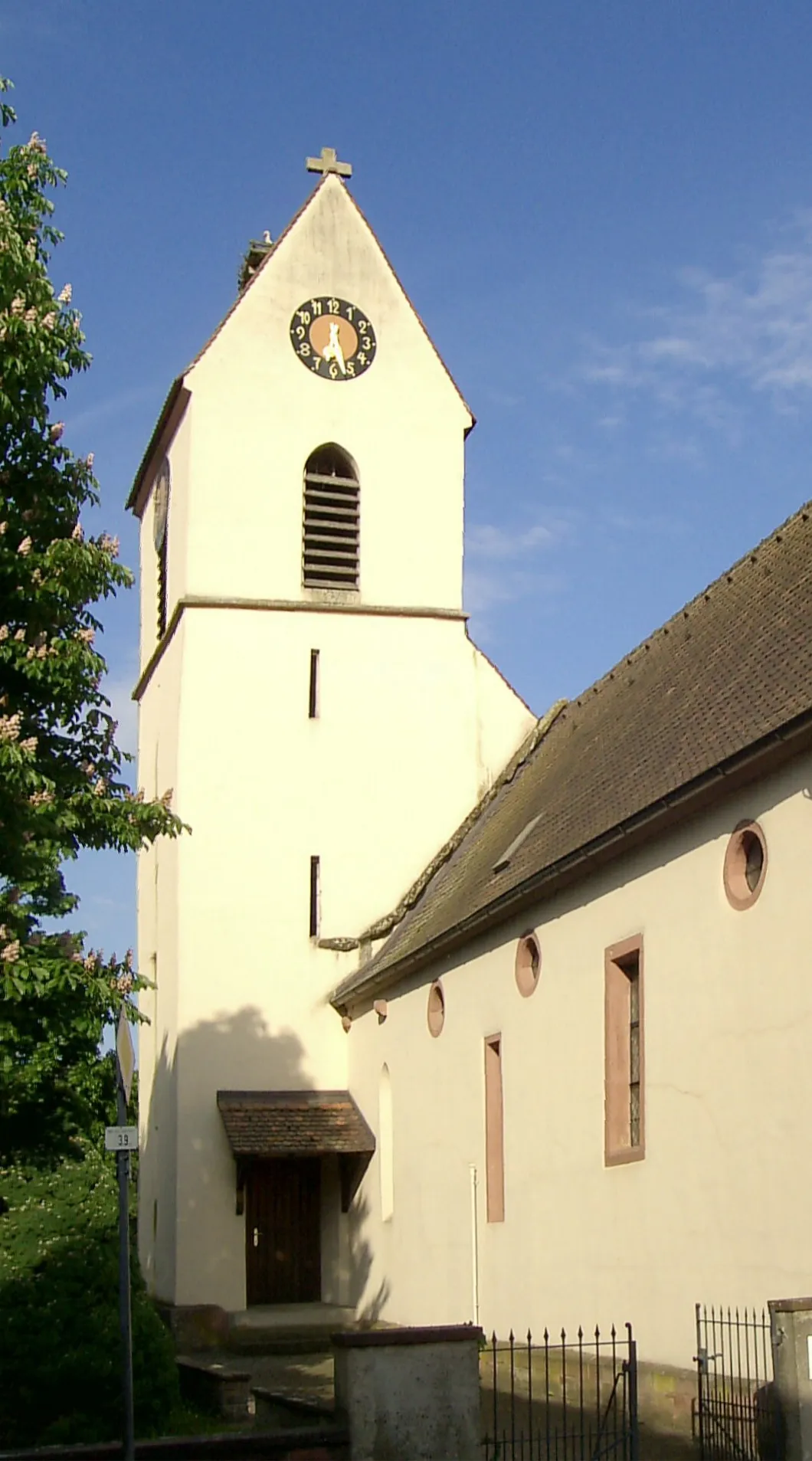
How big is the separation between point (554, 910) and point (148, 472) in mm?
15070

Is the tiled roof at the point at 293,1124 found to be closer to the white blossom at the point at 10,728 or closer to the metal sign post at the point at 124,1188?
the metal sign post at the point at 124,1188

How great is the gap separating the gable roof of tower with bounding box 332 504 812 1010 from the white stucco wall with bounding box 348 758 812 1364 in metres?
0.32

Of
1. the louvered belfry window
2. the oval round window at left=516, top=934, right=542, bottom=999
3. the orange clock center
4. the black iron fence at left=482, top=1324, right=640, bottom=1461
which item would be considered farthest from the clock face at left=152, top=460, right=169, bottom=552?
the black iron fence at left=482, top=1324, right=640, bottom=1461

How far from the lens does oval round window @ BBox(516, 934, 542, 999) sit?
59.5 ft

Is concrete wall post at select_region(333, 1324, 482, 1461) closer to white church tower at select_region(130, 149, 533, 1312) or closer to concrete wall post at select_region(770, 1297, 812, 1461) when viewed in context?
concrete wall post at select_region(770, 1297, 812, 1461)

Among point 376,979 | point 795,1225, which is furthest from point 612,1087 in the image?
point 376,979

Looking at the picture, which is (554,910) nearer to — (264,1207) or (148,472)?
(264,1207)

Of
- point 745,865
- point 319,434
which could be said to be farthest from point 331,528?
point 745,865

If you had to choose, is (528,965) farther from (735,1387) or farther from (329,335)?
(329,335)

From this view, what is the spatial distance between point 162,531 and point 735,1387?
19313 millimetres

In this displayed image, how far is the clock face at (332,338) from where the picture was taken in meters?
27.0

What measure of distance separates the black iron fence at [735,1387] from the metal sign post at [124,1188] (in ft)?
12.4

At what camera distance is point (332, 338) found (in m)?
27.2

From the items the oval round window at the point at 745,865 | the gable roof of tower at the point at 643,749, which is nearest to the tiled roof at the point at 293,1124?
the gable roof of tower at the point at 643,749
